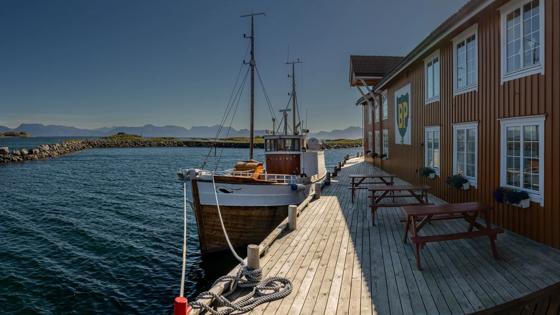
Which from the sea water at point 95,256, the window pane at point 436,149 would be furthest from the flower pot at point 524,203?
the sea water at point 95,256

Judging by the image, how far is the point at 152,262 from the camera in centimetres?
1227

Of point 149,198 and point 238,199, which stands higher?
point 238,199

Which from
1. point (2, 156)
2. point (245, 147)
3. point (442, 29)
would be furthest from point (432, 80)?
point (245, 147)

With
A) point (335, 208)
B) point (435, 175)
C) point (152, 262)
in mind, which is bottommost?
point (152, 262)

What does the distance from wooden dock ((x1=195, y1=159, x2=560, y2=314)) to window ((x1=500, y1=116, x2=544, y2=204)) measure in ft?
3.60

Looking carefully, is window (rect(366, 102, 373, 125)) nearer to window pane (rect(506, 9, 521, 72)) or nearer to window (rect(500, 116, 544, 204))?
window pane (rect(506, 9, 521, 72))

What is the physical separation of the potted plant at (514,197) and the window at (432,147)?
4435 mm

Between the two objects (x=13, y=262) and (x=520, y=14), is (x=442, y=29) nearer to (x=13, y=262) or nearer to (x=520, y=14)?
(x=520, y=14)

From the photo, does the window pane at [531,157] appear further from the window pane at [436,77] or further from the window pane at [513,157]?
the window pane at [436,77]

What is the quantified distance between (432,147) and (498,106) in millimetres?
4682

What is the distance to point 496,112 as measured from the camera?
822 cm

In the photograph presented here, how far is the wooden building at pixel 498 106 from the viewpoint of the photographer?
659 cm

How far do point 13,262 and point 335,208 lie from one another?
10428 millimetres

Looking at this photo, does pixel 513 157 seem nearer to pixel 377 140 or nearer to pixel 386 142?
pixel 386 142
